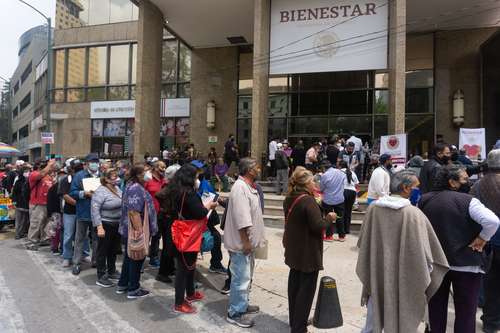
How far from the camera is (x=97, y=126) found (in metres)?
24.0

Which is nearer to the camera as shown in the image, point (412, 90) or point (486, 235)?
point (486, 235)

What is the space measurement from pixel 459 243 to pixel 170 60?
21280 millimetres

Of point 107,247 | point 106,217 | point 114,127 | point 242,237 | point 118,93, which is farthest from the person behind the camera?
point 114,127

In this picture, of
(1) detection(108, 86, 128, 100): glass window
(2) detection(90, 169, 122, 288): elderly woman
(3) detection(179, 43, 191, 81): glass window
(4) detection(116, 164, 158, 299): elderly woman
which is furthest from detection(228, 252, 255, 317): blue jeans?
(1) detection(108, 86, 128, 100): glass window

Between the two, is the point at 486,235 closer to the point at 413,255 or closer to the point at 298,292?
the point at 413,255

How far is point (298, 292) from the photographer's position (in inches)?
156

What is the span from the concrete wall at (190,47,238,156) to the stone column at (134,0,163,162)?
141 inches

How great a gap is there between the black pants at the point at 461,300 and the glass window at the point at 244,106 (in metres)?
17.4

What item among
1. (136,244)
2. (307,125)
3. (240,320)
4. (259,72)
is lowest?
(240,320)

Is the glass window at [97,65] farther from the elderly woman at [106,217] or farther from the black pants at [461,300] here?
the black pants at [461,300]

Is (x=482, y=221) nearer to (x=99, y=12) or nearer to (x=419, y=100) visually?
(x=419, y=100)

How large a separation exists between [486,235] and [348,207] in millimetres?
5940

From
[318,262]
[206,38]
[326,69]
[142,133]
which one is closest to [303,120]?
[326,69]

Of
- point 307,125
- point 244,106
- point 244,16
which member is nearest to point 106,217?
point 244,16
